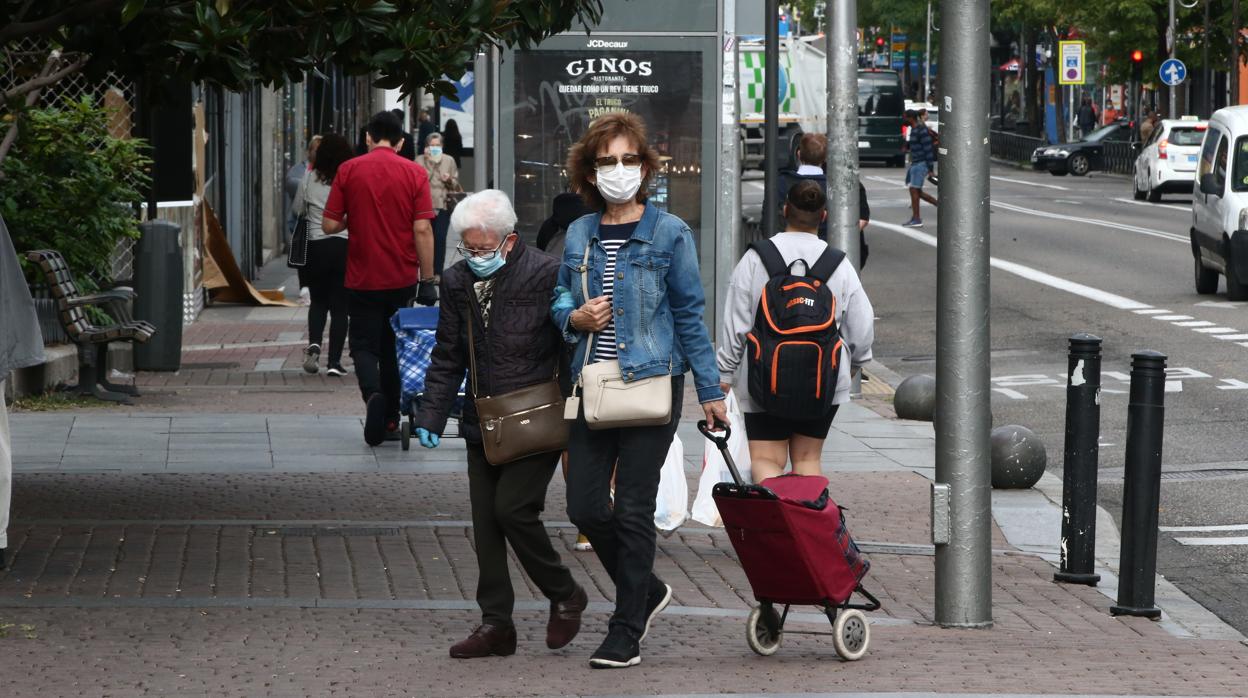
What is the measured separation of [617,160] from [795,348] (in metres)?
1.47

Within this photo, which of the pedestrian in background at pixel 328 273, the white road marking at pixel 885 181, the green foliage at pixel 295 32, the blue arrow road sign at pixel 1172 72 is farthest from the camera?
the blue arrow road sign at pixel 1172 72

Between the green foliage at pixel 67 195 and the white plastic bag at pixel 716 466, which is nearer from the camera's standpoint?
the white plastic bag at pixel 716 466

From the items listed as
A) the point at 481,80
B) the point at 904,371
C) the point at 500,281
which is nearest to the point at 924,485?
the point at 500,281

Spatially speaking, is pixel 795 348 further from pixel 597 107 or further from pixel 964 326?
pixel 597 107

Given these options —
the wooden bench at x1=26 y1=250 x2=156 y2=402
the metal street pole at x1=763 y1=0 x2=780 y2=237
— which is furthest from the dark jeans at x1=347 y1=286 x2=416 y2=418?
the metal street pole at x1=763 y1=0 x2=780 y2=237

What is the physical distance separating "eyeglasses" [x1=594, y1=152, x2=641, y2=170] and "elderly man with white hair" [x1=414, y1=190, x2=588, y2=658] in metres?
0.38

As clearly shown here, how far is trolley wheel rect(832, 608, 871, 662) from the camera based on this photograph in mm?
6363

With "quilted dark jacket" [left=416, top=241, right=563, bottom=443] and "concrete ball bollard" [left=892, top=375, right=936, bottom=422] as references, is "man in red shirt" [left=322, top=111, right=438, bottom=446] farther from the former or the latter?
"quilted dark jacket" [left=416, top=241, right=563, bottom=443]

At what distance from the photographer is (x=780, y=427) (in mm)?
7746

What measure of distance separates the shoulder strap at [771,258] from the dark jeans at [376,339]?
13.5 feet

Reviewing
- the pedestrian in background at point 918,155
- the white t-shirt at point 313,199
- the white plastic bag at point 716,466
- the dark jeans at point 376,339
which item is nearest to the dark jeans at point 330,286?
the white t-shirt at point 313,199

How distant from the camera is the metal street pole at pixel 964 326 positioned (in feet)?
23.1

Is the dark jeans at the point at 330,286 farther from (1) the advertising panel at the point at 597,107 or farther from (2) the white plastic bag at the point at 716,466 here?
(2) the white plastic bag at the point at 716,466

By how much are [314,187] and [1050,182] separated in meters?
37.6
